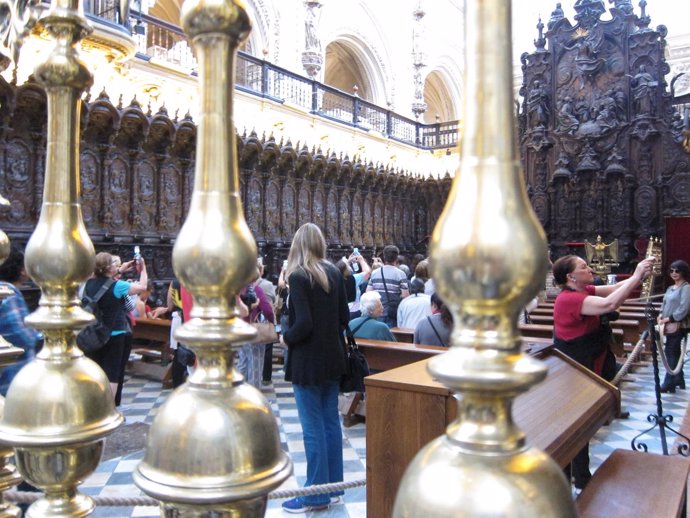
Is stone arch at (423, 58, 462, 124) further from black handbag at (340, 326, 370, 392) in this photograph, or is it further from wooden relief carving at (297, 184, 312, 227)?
black handbag at (340, 326, 370, 392)

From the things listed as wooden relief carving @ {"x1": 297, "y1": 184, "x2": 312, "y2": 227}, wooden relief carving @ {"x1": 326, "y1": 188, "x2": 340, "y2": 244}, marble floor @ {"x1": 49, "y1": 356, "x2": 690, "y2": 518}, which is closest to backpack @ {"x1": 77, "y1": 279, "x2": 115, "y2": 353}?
marble floor @ {"x1": 49, "y1": 356, "x2": 690, "y2": 518}

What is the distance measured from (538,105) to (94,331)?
18.3m

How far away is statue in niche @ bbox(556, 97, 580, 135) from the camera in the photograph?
63.5 ft

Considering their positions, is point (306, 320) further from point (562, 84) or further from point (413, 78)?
point (413, 78)

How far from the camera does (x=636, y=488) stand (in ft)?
8.85

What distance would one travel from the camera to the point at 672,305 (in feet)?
23.3

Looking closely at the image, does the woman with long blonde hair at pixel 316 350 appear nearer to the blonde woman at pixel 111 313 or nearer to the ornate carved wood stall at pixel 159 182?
the blonde woman at pixel 111 313

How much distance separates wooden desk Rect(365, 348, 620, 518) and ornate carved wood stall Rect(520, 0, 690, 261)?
16705 mm

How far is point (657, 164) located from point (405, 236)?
8.07m

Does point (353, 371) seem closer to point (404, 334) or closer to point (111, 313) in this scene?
point (111, 313)

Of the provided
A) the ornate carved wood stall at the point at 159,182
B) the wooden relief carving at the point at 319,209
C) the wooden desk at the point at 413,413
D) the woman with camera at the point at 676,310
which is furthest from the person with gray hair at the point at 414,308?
the wooden relief carving at the point at 319,209

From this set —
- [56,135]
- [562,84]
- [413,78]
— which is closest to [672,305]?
[56,135]

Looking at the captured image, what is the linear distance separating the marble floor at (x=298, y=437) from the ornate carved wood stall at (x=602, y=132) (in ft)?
36.1

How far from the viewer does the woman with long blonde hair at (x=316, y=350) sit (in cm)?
359
